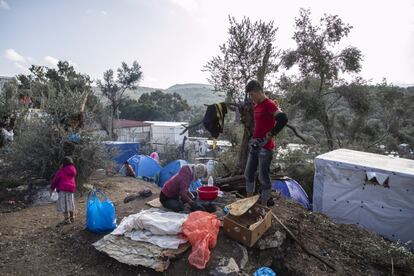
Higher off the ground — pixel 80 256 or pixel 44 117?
pixel 44 117

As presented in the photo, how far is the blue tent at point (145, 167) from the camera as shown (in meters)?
12.7

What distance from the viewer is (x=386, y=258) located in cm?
436

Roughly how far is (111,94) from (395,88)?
76.0 ft

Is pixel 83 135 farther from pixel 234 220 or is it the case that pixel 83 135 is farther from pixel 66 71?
pixel 66 71

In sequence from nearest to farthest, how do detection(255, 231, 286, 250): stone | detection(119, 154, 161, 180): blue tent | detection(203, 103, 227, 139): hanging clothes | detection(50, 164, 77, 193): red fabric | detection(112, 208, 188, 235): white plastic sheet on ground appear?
detection(112, 208, 188, 235): white plastic sheet on ground → detection(255, 231, 286, 250): stone → detection(50, 164, 77, 193): red fabric → detection(203, 103, 227, 139): hanging clothes → detection(119, 154, 161, 180): blue tent

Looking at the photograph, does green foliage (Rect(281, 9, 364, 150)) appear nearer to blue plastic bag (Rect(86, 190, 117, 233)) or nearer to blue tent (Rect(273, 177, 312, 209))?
blue tent (Rect(273, 177, 312, 209))

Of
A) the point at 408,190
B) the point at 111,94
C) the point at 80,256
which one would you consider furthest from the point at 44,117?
the point at 111,94

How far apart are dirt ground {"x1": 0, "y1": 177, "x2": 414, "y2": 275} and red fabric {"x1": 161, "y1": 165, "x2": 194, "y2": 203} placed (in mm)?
867

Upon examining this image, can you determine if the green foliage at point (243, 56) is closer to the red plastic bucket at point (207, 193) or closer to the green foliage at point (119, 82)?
the red plastic bucket at point (207, 193)

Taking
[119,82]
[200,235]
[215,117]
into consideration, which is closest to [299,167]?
[215,117]

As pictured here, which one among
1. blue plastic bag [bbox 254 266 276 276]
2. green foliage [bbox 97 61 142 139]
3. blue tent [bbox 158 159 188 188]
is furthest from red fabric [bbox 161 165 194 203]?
green foliage [bbox 97 61 142 139]

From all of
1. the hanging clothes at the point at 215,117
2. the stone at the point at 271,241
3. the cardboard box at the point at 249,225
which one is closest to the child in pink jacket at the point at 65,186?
the hanging clothes at the point at 215,117

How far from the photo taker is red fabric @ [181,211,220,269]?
11.3 ft

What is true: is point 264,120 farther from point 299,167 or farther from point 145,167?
point 145,167
